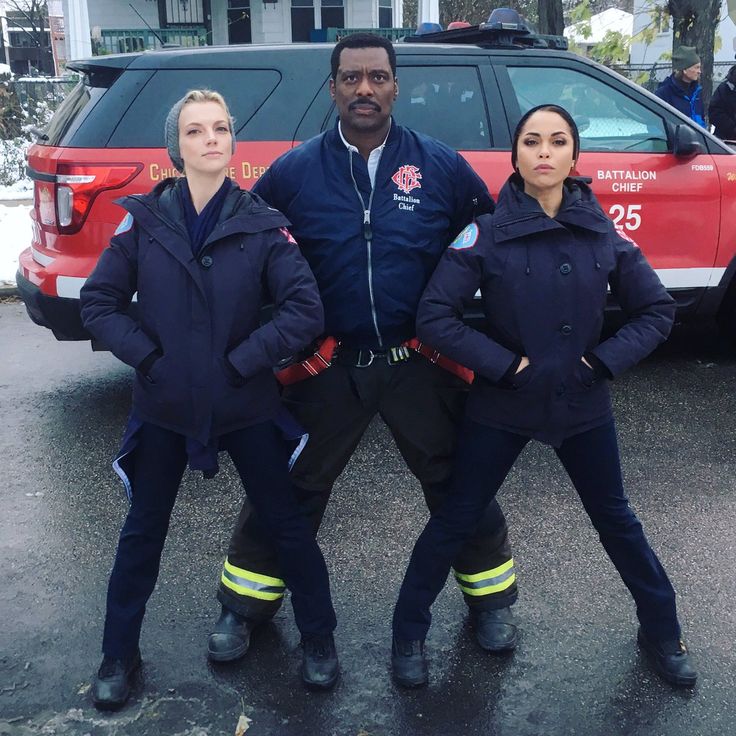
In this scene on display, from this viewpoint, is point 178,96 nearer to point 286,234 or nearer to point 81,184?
point 81,184

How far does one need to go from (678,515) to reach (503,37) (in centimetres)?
289

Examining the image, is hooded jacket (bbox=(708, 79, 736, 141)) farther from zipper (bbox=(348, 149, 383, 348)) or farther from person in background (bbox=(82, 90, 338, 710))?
person in background (bbox=(82, 90, 338, 710))

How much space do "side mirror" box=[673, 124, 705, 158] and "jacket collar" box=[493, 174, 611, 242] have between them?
2741 mm

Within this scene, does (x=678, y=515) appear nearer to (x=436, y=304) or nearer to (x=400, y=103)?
(x=436, y=304)

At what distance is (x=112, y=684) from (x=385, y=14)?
18430mm

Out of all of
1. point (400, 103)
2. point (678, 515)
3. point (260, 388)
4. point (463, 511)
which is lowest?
point (678, 515)

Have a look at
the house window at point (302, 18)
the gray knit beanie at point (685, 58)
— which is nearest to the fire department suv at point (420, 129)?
the gray knit beanie at point (685, 58)

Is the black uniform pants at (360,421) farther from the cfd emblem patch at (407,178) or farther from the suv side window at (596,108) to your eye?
the suv side window at (596,108)

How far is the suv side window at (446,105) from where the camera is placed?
507 centimetres

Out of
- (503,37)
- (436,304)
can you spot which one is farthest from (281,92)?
(436,304)

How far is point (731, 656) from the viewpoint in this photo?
9.57ft

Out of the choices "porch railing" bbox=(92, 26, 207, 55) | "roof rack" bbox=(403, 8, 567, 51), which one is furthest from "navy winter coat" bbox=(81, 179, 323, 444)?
"porch railing" bbox=(92, 26, 207, 55)

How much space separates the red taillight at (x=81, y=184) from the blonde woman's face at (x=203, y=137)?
229 cm

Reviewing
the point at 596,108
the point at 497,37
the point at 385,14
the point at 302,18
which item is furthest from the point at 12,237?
the point at 385,14
